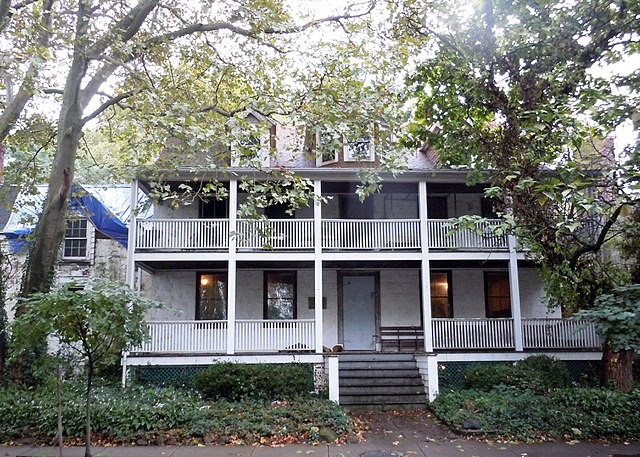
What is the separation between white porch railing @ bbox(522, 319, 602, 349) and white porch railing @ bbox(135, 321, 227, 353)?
8219 mm

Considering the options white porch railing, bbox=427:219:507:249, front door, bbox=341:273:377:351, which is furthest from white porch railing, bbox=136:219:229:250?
white porch railing, bbox=427:219:507:249

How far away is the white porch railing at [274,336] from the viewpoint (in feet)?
43.1

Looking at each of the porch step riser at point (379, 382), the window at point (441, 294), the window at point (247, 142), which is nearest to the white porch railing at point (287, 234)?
the porch step riser at point (379, 382)

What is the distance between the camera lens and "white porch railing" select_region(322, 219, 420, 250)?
45.5 feet

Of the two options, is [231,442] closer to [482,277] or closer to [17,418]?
[17,418]

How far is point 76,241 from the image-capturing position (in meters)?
17.5

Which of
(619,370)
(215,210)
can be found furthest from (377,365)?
(215,210)

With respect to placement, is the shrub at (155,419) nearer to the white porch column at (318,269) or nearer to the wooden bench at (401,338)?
the white porch column at (318,269)

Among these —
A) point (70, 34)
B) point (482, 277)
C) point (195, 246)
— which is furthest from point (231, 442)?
point (482, 277)

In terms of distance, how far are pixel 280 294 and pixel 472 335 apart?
5851 millimetres

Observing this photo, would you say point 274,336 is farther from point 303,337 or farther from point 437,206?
point 437,206

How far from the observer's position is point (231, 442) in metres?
8.69

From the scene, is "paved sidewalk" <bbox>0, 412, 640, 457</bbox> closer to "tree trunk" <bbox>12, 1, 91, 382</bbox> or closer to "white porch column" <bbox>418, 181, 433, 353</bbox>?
"tree trunk" <bbox>12, 1, 91, 382</bbox>

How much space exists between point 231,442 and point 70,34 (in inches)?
316
